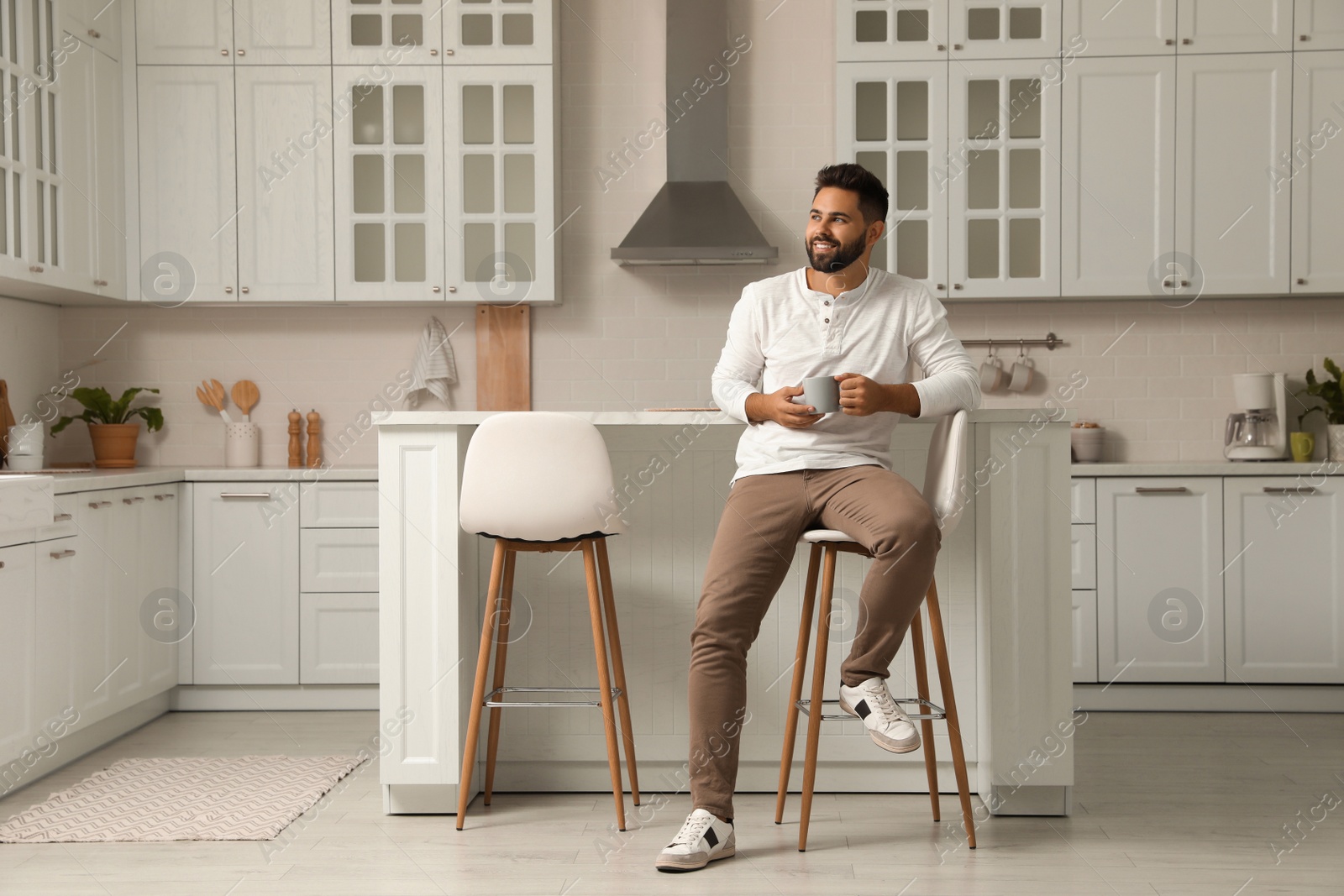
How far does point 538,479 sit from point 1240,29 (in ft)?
10.2

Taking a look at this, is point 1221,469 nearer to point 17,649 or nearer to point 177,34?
point 17,649

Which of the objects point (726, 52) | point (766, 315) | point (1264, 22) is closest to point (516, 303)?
point (726, 52)

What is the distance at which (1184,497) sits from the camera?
11.9ft

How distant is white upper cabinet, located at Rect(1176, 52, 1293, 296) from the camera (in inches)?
149

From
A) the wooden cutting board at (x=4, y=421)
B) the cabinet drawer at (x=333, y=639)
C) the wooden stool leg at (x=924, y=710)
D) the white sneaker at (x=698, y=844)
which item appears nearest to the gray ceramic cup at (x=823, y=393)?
the wooden stool leg at (x=924, y=710)

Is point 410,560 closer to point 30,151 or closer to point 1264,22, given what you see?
point 30,151

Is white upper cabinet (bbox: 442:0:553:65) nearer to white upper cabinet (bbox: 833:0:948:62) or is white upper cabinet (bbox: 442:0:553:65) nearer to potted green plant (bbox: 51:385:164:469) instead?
white upper cabinet (bbox: 833:0:948:62)

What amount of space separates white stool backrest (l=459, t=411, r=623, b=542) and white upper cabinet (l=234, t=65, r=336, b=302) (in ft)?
6.36

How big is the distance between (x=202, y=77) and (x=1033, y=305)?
3.16 m

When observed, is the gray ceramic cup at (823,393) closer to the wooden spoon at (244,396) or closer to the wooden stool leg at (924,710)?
the wooden stool leg at (924,710)

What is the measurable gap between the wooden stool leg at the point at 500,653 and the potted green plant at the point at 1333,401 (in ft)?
9.93

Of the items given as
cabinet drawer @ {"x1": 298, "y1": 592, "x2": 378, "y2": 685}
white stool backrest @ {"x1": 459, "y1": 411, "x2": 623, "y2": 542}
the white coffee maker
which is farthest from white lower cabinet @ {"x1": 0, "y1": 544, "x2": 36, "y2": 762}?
the white coffee maker

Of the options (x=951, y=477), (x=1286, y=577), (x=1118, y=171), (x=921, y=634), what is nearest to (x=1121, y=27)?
(x=1118, y=171)

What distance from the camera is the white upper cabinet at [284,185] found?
388 cm
